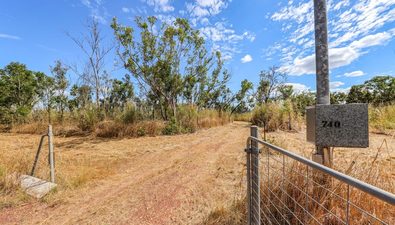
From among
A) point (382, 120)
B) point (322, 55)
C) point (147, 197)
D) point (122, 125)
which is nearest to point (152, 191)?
point (147, 197)

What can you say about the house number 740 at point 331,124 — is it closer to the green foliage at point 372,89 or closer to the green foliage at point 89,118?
the green foliage at point 89,118

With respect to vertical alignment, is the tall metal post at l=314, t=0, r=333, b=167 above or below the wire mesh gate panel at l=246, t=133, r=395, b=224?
above

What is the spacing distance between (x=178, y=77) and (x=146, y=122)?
3.08 metres

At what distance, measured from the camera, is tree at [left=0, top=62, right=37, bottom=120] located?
10092 millimetres

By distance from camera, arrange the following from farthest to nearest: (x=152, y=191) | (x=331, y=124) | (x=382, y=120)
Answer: (x=382, y=120), (x=152, y=191), (x=331, y=124)

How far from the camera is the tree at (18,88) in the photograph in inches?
397

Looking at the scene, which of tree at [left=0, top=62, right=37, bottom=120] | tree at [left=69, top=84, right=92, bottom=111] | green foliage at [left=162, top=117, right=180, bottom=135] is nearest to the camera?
green foliage at [left=162, top=117, right=180, bottom=135]

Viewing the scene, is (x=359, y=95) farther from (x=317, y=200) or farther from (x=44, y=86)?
(x=44, y=86)

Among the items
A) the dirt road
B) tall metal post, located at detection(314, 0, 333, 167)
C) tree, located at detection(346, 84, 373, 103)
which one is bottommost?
the dirt road

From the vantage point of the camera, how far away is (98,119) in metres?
7.23

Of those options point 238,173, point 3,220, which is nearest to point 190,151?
point 238,173

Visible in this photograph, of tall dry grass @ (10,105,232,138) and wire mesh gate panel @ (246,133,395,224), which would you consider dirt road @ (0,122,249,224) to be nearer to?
wire mesh gate panel @ (246,133,395,224)

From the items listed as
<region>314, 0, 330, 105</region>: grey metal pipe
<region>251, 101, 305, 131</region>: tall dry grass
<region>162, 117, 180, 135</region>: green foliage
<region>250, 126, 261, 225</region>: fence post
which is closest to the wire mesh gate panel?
<region>250, 126, 261, 225</region>: fence post

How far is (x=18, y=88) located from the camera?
10984 mm
